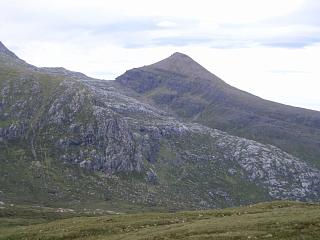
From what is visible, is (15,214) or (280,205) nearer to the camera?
(280,205)

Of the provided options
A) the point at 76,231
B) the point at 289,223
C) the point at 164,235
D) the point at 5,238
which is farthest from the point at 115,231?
the point at 289,223

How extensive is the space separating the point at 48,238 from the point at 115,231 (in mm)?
10737

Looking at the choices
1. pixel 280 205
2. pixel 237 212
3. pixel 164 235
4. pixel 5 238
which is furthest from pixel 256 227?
pixel 5 238

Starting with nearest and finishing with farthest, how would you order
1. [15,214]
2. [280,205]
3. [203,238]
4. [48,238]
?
[203,238], [48,238], [280,205], [15,214]

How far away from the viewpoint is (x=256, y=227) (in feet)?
192

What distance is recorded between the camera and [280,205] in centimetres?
8531

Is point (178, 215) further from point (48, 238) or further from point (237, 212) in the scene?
point (48, 238)

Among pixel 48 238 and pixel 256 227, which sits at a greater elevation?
pixel 256 227

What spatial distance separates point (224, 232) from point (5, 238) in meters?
42.4

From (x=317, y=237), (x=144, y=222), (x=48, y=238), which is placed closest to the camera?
(x=317, y=237)

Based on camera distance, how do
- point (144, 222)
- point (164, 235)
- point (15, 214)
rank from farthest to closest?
1. point (15, 214)
2. point (144, 222)
3. point (164, 235)

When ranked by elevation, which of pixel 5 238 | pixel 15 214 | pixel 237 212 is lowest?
pixel 15 214

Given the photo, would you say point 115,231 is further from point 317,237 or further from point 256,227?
point 317,237

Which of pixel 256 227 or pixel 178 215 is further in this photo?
pixel 178 215
